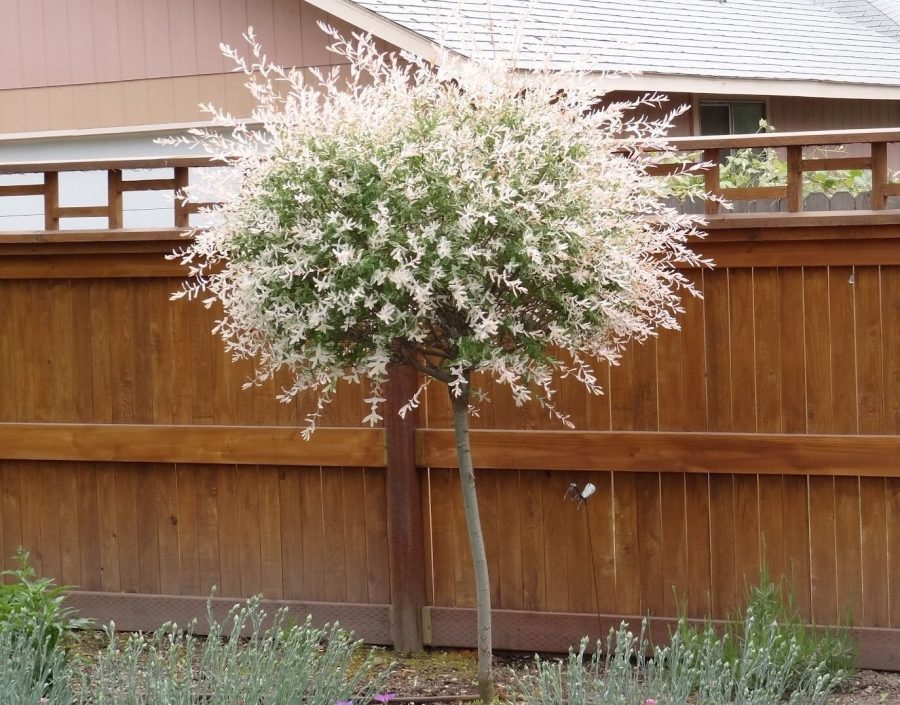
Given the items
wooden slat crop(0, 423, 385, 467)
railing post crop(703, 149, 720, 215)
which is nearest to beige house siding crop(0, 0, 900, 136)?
wooden slat crop(0, 423, 385, 467)

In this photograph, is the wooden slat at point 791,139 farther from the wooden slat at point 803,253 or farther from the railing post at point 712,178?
the wooden slat at point 803,253

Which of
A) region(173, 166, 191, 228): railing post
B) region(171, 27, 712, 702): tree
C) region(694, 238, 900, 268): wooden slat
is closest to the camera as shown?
region(171, 27, 712, 702): tree

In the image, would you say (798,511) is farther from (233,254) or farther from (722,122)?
(722,122)

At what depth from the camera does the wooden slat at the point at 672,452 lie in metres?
5.14

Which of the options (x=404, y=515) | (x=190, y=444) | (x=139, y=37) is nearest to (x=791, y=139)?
(x=404, y=515)

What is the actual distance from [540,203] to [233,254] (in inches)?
42.7

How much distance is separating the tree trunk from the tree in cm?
31

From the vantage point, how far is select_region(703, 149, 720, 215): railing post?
17.1 feet

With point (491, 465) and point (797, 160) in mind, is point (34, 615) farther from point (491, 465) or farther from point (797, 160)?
point (797, 160)

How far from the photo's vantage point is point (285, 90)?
888 cm

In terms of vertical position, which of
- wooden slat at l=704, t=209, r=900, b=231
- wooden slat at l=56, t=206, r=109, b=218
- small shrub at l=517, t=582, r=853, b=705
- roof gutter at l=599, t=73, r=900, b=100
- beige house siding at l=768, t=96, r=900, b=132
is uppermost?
beige house siding at l=768, t=96, r=900, b=132

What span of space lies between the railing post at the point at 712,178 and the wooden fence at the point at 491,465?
0.11m

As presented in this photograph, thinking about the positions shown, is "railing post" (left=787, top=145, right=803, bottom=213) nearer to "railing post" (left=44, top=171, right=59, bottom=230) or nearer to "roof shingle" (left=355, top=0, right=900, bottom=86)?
"roof shingle" (left=355, top=0, right=900, bottom=86)

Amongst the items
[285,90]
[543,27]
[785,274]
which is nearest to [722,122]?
[543,27]
